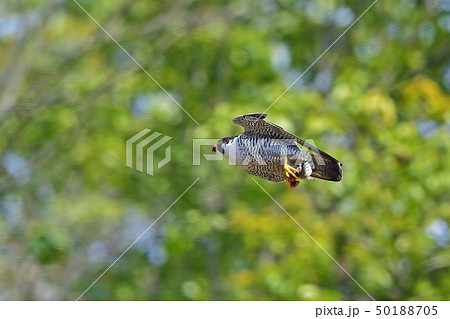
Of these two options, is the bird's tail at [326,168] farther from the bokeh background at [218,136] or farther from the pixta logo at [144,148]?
the pixta logo at [144,148]

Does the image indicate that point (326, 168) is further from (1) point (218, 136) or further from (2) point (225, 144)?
(1) point (218, 136)

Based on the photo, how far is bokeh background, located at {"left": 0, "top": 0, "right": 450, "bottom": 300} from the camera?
3.29 m

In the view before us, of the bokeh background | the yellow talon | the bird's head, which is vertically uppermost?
the bokeh background

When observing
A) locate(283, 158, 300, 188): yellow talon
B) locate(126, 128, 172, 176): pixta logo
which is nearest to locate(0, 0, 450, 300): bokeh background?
locate(126, 128, 172, 176): pixta logo

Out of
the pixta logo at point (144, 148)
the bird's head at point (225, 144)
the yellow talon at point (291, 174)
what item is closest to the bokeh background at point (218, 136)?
the pixta logo at point (144, 148)

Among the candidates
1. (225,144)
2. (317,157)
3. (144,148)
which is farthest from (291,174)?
(144,148)

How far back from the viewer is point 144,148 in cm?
371

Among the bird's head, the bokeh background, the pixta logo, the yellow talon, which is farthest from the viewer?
the pixta logo

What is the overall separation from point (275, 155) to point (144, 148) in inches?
103

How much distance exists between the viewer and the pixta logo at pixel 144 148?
3.54m

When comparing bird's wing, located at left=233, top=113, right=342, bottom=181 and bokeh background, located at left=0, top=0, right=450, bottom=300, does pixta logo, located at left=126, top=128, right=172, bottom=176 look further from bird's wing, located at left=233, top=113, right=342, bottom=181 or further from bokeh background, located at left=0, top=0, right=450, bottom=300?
bird's wing, located at left=233, top=113, right=342, bottom=181

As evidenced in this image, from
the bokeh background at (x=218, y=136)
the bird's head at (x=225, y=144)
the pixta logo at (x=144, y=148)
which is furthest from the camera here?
the pixta logo at (x=144, y=148)

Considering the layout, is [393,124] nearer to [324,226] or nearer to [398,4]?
[324,226]

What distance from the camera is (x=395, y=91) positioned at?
3684 mm
